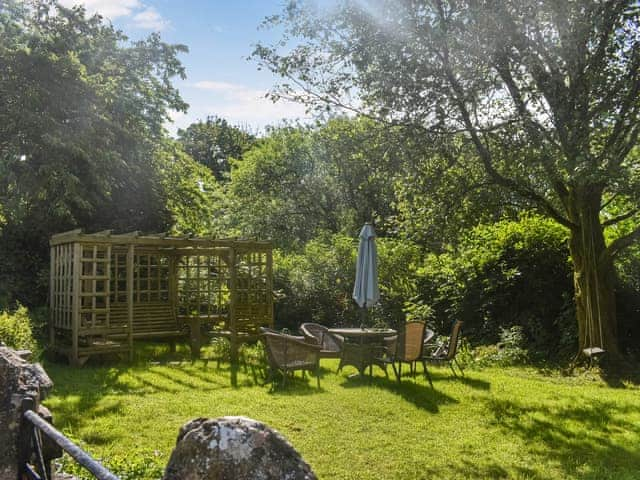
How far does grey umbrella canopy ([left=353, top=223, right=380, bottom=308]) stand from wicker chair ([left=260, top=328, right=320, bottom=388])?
46.4 inches

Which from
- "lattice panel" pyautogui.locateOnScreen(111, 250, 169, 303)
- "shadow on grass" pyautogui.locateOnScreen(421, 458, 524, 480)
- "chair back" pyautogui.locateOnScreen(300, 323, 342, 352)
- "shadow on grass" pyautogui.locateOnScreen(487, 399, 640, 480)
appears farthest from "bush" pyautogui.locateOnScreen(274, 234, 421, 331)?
"shadow on grass" pyautogui.locateOnScreen(421, 458, 524, 480)

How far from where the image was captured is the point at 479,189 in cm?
1009

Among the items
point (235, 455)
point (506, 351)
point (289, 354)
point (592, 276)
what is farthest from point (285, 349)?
point (235, 455)

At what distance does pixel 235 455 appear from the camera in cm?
134

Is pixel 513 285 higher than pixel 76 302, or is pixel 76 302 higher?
pixel 513 285

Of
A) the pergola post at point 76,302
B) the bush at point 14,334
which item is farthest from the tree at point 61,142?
the bush at point 14,334

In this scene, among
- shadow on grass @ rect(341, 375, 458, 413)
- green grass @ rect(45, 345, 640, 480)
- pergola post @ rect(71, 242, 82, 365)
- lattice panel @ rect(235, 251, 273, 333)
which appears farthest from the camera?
lattice panel @ rect(235, 251, 273, 333)

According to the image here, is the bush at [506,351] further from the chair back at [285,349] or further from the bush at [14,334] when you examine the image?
the bush at [14,334]

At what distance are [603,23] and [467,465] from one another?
6.39 metres

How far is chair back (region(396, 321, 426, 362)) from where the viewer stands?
8359 mm

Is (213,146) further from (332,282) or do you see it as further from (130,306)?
(130,306)

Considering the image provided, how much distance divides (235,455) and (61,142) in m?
13.7

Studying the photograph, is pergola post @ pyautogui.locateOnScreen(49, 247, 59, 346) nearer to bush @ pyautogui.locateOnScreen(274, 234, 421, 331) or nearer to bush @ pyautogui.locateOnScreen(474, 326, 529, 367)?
bush @ pyautogui.locateOnScreen(274, 234, 421, 331)

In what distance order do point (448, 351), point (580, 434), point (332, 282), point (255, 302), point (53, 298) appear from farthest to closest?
point (332, 282), point (255, 302), point (53, 298), point (448, 351), point (580, 434)
